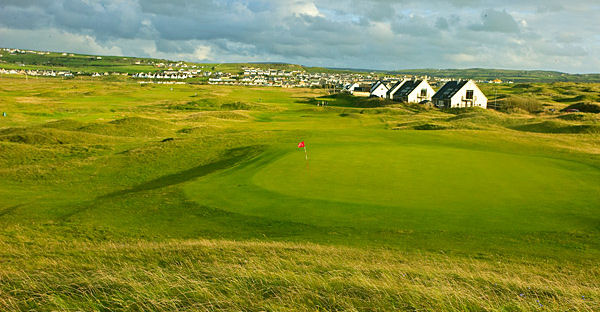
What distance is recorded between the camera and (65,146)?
1379 inches

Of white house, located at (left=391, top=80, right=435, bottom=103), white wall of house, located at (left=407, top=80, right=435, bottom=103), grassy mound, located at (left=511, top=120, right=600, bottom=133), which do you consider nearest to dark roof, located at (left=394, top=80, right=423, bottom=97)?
white house, located at (left=391, top=80, right=435, bottom=103)

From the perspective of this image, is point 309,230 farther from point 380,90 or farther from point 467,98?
point 380,90

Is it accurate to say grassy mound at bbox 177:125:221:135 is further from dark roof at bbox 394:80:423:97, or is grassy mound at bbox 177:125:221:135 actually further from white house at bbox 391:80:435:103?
dark roof at bbox 394:80:423:97

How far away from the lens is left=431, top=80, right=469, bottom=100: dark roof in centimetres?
8212

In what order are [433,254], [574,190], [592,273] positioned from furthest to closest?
[574,190] < [433,254] < [592,273]

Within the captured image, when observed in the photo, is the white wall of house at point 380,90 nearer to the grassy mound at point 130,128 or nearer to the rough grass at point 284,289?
the grassy mound at point 130,128

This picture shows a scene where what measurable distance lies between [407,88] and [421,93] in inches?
172

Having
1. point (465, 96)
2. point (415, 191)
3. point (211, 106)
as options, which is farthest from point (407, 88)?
point (415, 191)

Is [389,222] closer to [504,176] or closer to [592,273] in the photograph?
[592,273]

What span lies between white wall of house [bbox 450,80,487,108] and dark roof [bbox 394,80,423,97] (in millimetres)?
13909

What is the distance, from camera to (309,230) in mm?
12320

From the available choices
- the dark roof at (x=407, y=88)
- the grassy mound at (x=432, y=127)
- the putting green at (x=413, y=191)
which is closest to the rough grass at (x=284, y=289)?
the putting green at (x=413, y=191)

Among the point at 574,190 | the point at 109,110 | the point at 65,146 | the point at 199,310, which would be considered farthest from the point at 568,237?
the point at 109,110

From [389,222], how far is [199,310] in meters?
8.56
